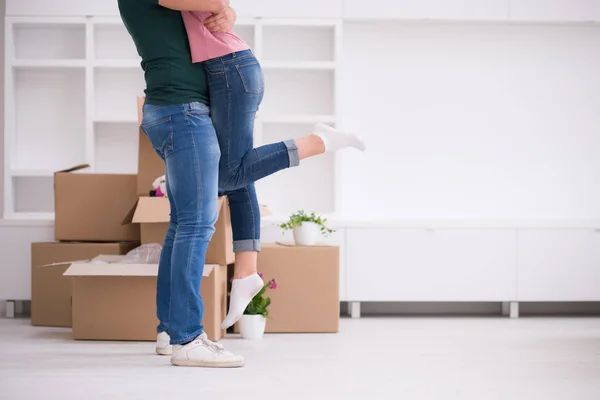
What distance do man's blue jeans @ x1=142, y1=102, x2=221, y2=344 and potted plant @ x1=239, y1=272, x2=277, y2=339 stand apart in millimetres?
861

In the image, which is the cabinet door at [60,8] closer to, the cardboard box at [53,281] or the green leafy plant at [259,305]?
the cardboard box at [53,281]

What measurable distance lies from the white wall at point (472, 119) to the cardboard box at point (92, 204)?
1.35 metres

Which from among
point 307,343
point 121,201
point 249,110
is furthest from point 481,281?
point 249,110

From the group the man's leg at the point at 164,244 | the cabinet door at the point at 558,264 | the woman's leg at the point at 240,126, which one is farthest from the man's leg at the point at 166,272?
the cabinet door at the point at 558,264

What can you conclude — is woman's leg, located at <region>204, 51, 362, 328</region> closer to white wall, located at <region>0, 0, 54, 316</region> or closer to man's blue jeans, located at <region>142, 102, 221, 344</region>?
man's blue jeans, located at <region>142, 102, 221, 344</region>

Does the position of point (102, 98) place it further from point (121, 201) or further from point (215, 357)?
point (215, 357)

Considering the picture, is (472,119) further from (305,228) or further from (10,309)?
(10,309)

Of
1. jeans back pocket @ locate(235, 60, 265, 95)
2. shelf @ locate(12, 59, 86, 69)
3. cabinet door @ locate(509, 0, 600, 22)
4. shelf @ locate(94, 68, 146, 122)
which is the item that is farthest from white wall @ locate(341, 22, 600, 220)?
jeans back pocket @ locate(235, 60, 265, 95)

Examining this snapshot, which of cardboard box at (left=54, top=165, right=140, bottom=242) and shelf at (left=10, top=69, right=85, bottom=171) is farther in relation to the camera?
shelf at (left=10, top=69, right=85, bottom=171)

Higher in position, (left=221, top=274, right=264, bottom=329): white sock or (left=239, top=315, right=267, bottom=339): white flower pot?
(left=221, top=274, right=264, bottom=329): white sock

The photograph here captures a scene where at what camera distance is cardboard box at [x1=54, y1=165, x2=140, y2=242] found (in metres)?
3.76

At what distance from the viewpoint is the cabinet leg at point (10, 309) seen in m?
4.10

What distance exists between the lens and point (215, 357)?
8.11ft

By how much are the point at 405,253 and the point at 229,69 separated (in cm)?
194
